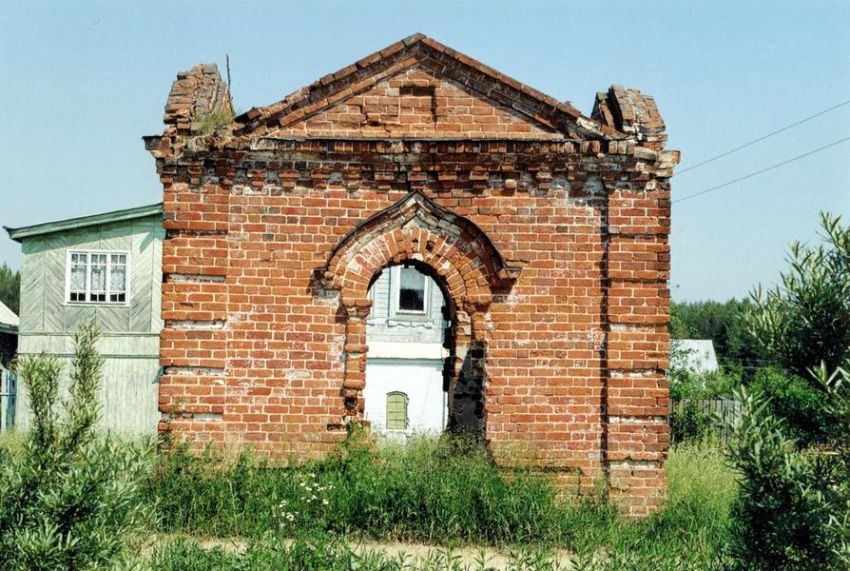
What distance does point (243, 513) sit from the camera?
7535mm

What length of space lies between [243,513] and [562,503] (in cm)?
306

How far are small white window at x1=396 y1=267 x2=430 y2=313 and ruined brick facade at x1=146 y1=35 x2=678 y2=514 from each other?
1307 centimetres

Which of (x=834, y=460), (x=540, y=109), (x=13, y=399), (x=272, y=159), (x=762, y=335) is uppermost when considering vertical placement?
(x=540, y=109)

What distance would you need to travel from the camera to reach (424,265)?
8703mm

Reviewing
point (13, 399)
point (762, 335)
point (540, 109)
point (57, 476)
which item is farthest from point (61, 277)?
point (762, 335)

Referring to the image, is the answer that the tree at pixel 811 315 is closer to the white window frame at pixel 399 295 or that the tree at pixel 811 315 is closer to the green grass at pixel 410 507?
the green grass at pixel 410 507

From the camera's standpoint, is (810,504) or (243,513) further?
(243,513)

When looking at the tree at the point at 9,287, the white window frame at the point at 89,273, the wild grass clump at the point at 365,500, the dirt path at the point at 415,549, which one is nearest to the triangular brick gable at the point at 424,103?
the wild grass clump at the point at 365,500

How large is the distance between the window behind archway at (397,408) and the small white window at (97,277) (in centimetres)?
673

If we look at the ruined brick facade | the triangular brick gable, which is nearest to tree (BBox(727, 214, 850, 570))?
the ruined brick facade

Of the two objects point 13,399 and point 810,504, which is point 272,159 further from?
point 13,399

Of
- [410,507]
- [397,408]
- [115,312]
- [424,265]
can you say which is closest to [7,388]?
[115,312]

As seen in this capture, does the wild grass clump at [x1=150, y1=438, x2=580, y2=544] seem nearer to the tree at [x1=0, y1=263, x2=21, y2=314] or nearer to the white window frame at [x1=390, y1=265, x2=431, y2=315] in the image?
the white window frame at [x1=390, y1=265, x2=431, y2=315]

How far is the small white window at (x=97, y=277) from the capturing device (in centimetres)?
1922
